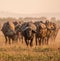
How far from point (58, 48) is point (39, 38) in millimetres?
5261

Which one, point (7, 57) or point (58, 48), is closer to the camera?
point (7, 57)

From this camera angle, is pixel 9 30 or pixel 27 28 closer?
pixel 27 28

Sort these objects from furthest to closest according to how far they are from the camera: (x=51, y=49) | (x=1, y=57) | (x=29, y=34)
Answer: (x=29, y=34) < (x=51, y=49) < (x=1, y=57)

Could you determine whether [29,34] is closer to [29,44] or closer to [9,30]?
[29,44]

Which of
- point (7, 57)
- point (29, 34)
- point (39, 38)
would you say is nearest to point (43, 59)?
point (7, 57)

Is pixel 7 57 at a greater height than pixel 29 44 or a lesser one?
greater

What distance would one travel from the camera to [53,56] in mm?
16344

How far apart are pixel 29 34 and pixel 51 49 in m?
3.31

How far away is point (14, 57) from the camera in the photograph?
16000mm

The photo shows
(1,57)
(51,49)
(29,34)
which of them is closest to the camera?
(1,57)

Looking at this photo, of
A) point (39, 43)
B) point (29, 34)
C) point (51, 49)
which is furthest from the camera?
point (39, 43)

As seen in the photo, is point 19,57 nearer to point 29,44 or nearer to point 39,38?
point 29,44

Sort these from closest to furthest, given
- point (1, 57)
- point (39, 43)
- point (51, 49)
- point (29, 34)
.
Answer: point (1, 57) < point (51, 49) < point (29, 34) < point (39, 43)

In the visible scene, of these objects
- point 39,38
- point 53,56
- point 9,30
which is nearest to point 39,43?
point 39,38
